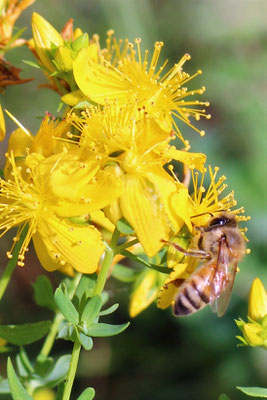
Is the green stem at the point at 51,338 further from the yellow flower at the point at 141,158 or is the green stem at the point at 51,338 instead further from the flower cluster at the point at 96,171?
the yellow flower at the point at 141,158

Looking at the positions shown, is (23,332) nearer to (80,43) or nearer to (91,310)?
(91,310)

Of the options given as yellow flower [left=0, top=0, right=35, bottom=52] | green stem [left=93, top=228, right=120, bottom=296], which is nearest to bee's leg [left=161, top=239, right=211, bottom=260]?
green stem [left=93, top=228, right=120, bottom=296]

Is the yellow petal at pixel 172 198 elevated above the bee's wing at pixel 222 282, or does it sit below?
above

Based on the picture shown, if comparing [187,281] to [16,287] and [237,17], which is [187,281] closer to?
[16,287]

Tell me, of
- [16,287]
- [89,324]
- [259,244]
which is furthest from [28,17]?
[89,324]

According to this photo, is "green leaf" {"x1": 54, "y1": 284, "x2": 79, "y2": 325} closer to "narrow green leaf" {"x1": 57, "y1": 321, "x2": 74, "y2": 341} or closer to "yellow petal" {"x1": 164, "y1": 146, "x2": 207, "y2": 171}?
"narrow green leaf" {"x1": 57, "y1": 321, "x2": 74, "y2": 341}

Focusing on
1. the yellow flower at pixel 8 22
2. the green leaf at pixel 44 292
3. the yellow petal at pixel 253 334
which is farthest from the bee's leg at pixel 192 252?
the yellow flower at pixel 8 22

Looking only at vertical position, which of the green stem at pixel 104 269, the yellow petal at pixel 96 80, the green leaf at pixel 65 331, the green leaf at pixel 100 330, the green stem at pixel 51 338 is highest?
the yellow petal at pixel 96 80
